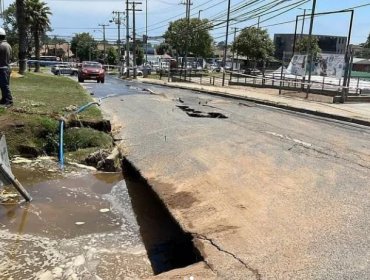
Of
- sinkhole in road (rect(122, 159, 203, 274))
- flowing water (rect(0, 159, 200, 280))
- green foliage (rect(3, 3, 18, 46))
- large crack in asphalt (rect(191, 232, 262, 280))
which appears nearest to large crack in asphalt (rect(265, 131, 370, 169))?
sinkhole in road (rect(122, 159, 203, 274))

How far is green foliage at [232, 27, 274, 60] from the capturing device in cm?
6631

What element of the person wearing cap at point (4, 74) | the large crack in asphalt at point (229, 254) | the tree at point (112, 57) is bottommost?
the tree at point (112, 57)

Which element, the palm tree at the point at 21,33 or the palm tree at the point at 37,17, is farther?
the palm tree at the point at 37,17

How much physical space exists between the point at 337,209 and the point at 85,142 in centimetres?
572

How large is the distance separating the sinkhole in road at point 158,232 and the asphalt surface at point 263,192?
14cm

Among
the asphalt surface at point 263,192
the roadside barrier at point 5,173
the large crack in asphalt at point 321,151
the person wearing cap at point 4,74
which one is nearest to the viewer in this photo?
the asphalt surface at point 263,192

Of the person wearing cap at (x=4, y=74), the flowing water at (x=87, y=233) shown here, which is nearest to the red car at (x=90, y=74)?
the person wearing cap at (x=4, y=74)

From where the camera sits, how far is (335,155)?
8812mm

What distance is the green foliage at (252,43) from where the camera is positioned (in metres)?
66.3

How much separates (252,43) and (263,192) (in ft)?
204

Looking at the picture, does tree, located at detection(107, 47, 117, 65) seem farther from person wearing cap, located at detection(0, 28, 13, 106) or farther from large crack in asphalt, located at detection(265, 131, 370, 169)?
large crack in asphalt, located at detection(265, 131, 370, 169)

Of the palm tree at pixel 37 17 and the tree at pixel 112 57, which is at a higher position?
the palm tree at pixel 37 17

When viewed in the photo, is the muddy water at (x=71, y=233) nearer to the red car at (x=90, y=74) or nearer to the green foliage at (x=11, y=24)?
the red car at (x=90, y=74)

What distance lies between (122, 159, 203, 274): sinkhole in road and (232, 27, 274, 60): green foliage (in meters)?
60.5
